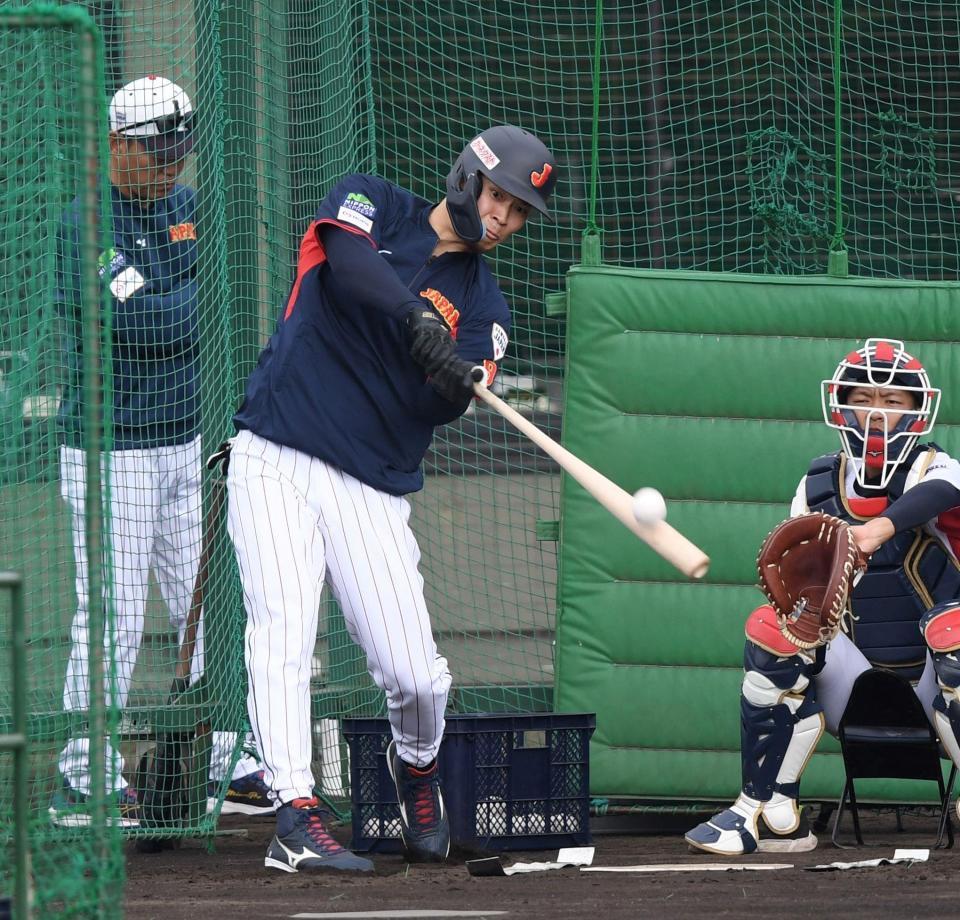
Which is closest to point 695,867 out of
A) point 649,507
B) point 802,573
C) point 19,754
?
point 802,573

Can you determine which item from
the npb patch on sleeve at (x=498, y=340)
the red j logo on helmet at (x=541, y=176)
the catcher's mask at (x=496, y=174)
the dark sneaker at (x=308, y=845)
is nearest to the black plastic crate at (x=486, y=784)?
the dark sneaker at (x=308, y=845)

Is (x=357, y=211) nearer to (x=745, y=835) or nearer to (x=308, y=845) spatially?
(x=308, y=845)

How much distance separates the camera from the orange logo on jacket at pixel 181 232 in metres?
5.63

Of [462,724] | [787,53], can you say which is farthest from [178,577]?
[787,53]

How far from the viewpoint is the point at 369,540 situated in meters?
4.68

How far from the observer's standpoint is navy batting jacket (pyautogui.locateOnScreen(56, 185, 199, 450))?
18.3 feet

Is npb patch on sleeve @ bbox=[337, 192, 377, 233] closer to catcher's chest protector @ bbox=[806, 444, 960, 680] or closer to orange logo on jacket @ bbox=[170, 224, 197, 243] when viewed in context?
orange logo on jacket @ bbox=[170, 224, 197, 243]

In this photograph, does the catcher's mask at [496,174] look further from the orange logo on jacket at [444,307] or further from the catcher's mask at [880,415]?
the catcher's mask at [880,415]

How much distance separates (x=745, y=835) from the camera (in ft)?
16.5

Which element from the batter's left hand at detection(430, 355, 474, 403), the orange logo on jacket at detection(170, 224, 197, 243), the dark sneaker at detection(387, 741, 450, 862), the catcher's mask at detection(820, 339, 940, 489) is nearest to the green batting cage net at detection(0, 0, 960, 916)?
the orange logo on jacket at detection(170, 224, 197, 243)

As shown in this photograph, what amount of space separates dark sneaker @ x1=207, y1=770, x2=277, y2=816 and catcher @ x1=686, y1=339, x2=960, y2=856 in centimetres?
165

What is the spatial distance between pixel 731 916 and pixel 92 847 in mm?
1398

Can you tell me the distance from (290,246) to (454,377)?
1.90m

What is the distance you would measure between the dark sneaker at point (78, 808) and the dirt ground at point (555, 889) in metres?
0.14
